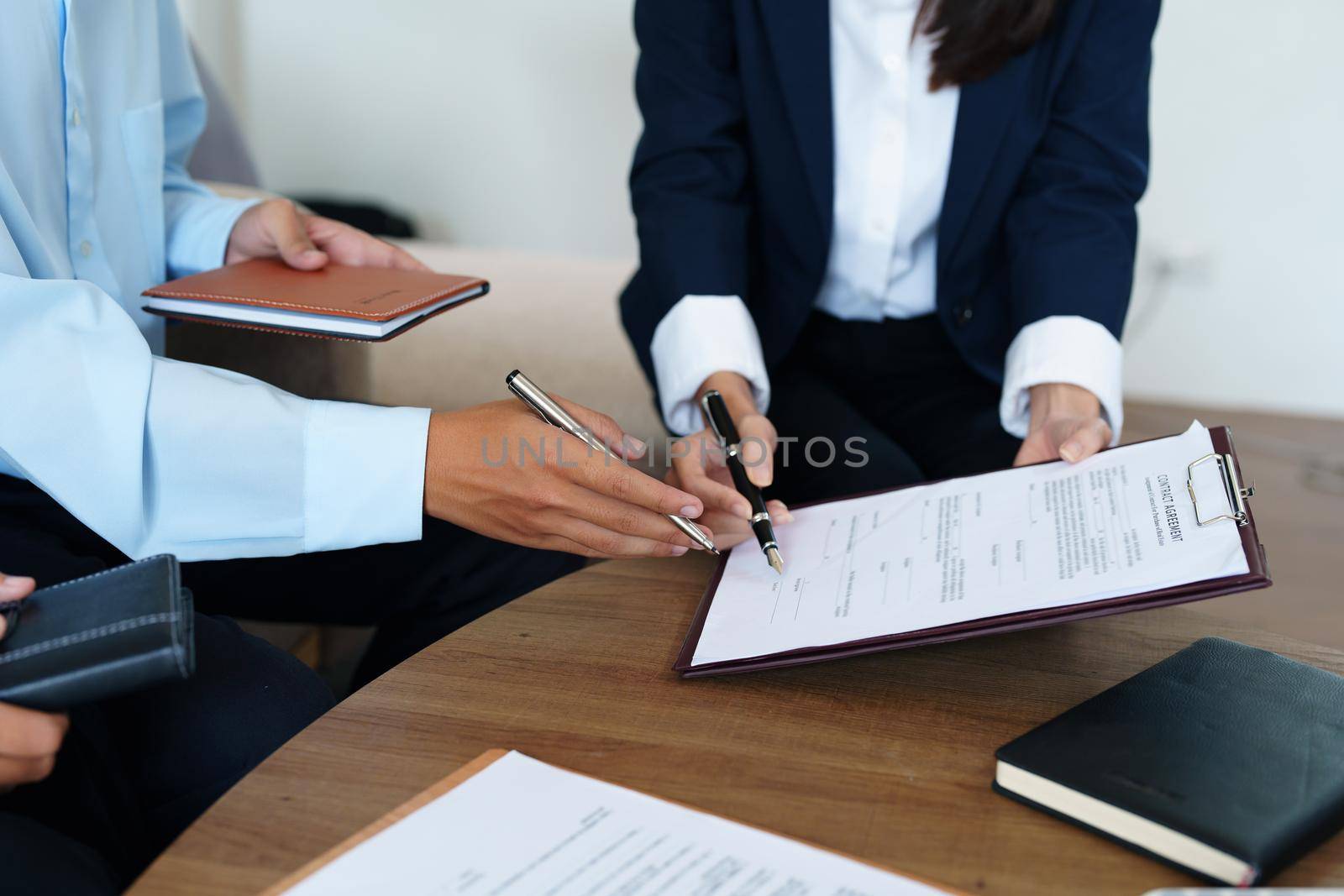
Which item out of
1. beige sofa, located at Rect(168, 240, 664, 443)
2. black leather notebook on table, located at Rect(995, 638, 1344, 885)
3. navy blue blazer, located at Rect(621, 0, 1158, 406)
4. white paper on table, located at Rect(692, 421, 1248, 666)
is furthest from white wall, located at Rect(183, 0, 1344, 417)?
black leather notebook on table, located at Rect(995, 638, 1344, 885)

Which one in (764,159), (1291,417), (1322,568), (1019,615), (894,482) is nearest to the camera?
(1019,615)

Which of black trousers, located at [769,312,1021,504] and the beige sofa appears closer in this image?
black trousers, located at [769,312,1021,504]

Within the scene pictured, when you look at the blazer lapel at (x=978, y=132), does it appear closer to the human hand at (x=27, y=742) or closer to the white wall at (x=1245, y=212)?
the human hand at (x=27, y=742)

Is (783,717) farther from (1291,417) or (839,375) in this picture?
(1291,417)

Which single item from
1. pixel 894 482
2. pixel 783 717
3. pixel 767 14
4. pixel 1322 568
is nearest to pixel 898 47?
pixel 767 14

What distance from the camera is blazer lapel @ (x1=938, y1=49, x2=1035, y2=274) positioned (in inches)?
44.3

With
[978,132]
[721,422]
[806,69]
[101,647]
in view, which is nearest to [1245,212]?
[978,132]

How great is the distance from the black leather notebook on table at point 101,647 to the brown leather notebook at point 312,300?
0.28 meters

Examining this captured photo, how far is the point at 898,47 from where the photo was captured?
3.76ft

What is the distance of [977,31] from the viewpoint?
1.10 metres

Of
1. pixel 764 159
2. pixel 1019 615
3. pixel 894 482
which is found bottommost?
pixel 894 482

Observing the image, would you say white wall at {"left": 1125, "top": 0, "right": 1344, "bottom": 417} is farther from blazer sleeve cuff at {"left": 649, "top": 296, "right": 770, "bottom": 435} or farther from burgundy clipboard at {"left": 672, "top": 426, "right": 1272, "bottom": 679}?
burgundy clipboard at {"left": 672, "top": 426, "right": 1272, "bottom": 679}

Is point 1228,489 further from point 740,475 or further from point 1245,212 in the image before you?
point 1245,212

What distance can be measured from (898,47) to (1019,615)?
29.3 inches
